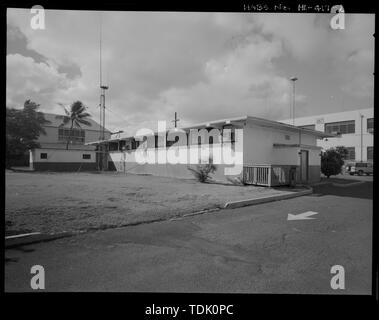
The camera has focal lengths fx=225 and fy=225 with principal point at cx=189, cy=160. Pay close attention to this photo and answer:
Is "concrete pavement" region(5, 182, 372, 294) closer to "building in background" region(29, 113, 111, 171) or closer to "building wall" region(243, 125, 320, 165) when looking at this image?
"building wall" region(243, 125, 320, 165)

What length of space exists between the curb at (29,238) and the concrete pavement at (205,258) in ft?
0.68

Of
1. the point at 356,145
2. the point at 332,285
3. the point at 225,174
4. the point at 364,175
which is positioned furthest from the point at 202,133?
the point at 356,145

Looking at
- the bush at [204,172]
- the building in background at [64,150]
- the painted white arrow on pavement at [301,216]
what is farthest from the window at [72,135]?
the painted white arrow on pavement at [301,216]

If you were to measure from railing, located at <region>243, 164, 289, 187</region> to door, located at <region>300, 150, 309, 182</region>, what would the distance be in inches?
132

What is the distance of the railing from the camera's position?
1128 centimetres

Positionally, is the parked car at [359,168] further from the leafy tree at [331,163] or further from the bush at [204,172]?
the bush at [204,172]

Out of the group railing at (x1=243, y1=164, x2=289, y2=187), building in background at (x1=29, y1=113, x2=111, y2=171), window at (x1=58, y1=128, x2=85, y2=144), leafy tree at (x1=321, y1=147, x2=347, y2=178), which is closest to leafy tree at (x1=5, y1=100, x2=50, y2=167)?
building in background at (x1=29, y1=113, x2=111, y2=171)

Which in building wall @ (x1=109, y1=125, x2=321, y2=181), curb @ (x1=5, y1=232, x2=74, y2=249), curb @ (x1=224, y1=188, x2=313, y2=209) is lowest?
curb @ (x1=224, y1=188, x2=313, y2=209)

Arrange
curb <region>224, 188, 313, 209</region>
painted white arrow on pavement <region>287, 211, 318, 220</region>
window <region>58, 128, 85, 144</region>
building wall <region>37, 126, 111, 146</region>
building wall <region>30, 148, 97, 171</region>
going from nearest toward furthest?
1. painted white arrow on pavement <region>287, 211, 318, 220</region>
2. curb <region>224, 188, 313, 209</region>
3. building wall <region>30, 148, 97, 171</region>
4. building wall <region>37, 126, 111, 146</region>
5. window <region>58, 128, 85, 144</region>

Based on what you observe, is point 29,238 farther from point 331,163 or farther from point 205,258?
point 331,163

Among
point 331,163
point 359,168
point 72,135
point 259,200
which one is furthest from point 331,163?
point 72,135
